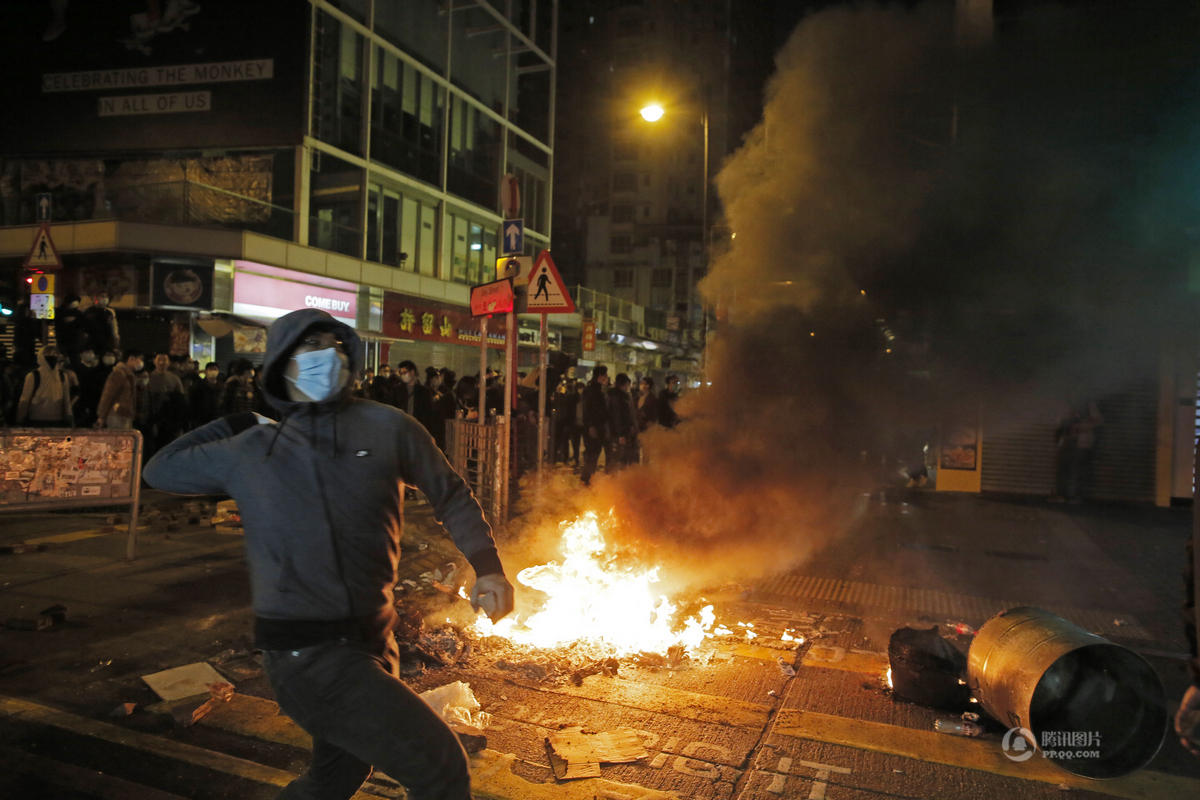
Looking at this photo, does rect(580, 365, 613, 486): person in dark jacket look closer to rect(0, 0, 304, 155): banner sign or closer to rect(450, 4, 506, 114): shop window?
rect(0, 0, 304, 155): banner sign

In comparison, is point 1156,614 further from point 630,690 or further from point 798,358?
point 630,690

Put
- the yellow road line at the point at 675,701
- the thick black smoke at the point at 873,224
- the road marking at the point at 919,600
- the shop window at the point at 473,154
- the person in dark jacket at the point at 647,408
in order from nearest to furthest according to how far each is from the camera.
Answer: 1. the yellow road line at the point at 675,701
2. the road marking at the point at 919,600
3. the thick black smoke at the point at 873,224
4. the person in dark jacket at the point at 647,408
5. the shop window at the point at 473,154

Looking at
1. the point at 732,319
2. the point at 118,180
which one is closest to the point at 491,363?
the point at 118,180

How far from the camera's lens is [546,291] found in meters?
7.68

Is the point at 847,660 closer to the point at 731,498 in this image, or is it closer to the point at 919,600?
the point at 919,600

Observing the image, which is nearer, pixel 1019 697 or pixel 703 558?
pixel 1019 697

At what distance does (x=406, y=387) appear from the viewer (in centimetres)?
1154

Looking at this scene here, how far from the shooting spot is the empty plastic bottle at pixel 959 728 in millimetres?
3680

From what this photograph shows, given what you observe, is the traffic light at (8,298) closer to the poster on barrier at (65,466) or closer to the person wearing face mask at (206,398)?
the person wearing face mask at (206,398)

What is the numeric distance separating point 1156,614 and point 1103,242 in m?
3.61

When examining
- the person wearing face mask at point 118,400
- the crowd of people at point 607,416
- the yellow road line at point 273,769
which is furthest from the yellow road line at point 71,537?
the crowd of people at point 607,416

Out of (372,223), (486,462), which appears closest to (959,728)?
(486,462)

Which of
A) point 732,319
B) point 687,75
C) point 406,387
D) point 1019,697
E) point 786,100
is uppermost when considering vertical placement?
point 687,75

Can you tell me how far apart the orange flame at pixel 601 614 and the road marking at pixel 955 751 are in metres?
1.13
